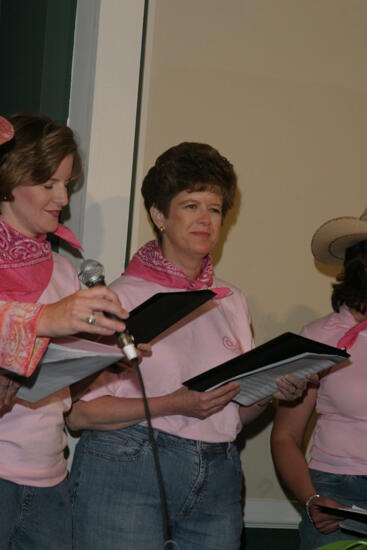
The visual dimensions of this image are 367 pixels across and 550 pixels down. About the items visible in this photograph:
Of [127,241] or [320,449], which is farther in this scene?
[127,241]

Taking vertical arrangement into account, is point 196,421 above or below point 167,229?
below

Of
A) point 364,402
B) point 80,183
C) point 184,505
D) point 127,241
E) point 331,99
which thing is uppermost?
point 331,99

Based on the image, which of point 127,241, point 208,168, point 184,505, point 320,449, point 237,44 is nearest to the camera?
point 184,505

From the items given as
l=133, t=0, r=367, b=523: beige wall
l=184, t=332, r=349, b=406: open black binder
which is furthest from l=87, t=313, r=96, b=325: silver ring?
l=133, t=0, r=367, b=523: beige wall

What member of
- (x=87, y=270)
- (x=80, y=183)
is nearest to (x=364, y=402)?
(x=80, y=183)

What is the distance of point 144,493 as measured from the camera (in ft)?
7.33

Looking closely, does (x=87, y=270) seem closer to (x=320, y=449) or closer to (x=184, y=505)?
(x=184, y=505)

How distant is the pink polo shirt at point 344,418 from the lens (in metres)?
2.62

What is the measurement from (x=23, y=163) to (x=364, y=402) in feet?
4.23

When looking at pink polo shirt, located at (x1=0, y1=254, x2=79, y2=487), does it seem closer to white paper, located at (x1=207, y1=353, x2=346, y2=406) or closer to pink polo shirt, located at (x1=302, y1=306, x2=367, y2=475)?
white paper, located at (x1=207, y1=353, x2=346, y2=406)

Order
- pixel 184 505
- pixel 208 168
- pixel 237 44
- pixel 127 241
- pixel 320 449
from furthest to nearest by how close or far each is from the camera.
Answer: pixel 237 44
pixel 127 241
pixel 320 449
pixel 208 168
pixel 184 505

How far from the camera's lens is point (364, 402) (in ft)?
8.66

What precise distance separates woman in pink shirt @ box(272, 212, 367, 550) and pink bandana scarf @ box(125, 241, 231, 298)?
1.58ft

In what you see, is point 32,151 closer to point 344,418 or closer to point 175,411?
point 175,411
